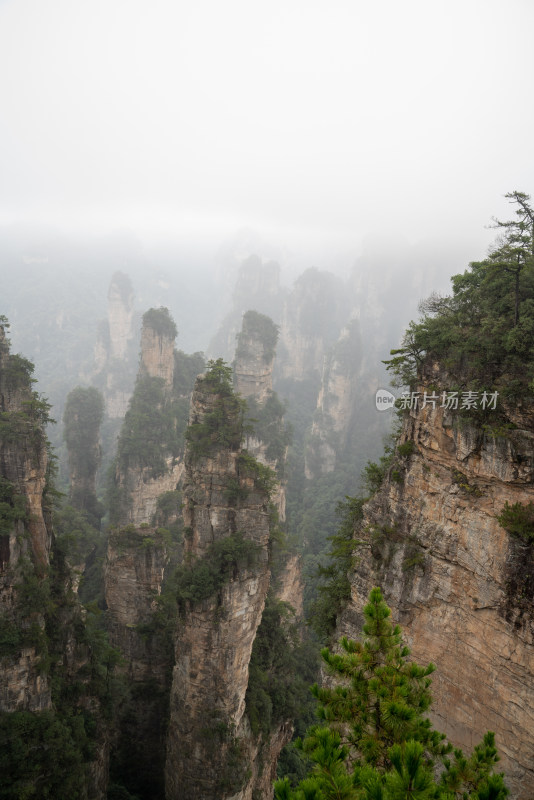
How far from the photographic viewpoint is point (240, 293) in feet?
270

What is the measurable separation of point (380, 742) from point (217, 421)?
12193 millimetres

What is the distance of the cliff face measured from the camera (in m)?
7.66

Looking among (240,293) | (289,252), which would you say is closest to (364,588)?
(240,293)

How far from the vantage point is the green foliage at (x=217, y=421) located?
1596 cm

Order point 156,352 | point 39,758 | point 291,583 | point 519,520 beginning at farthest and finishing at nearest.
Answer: point 156,352 → point 291,583 → point 39,758 → point 519,520

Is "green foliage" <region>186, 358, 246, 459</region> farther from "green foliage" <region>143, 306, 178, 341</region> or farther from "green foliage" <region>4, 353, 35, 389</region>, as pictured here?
"green foliage" <region>143, 306, 178, 341</region>

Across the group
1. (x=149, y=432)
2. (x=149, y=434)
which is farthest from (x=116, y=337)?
(x=149, y=434)

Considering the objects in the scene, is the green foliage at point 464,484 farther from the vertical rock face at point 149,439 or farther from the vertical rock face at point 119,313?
the vertical rock face at point 119,313

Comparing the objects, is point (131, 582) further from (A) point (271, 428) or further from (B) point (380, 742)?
(A) point (271, 428)

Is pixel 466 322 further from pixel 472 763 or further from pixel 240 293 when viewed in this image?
pixel 240 293

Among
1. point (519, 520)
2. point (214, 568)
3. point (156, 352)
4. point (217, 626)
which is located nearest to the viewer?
point (519, 520)

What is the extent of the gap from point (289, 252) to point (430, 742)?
466ft

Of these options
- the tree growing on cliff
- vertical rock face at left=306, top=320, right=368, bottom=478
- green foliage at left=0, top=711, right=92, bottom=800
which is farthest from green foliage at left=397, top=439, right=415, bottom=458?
vertical rock face at left=306, top=320, right=368, bottom=478

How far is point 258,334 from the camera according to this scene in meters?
42.6
